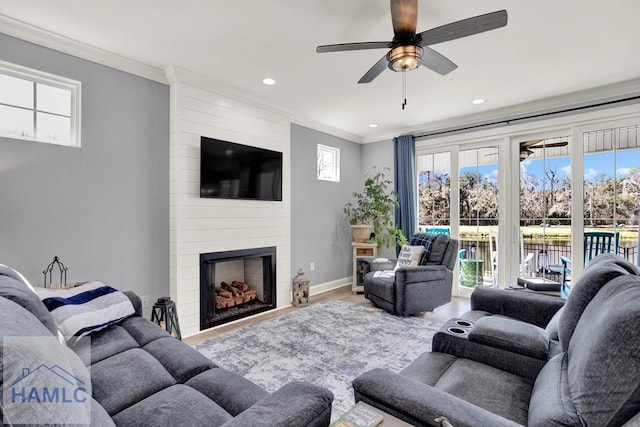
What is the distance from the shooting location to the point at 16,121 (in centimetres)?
247

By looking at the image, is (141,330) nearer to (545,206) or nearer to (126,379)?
(126,379)

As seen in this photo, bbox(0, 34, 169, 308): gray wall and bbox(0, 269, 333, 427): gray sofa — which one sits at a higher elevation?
bbox(0, 34, 169, 308): gray wall

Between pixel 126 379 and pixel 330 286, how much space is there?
386cm

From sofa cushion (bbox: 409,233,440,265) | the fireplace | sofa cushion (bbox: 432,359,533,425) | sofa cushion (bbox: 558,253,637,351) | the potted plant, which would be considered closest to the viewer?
sofa cushion (bbox: 432,359,533,425)

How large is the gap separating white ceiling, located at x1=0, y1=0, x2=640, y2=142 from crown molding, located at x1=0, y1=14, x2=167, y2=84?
3 centimetres

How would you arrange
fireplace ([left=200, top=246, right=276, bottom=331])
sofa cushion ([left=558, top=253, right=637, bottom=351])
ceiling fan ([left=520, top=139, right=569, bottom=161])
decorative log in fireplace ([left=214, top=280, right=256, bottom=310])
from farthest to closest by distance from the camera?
ceiling fan ([left=520, top=139, right=569, bottom=161]) < decorative log in fireplace ([left=214, top=280, right=256, bottom=310]) < fireplace ([left=200, top=246, right=276, bottom=331]) < sofa cushion ([left=558, top=253, right=637, bottom=351])

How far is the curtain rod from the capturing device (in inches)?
137

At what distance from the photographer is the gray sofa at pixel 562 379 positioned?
2.88 feet

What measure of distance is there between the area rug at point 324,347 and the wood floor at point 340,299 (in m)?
0.16

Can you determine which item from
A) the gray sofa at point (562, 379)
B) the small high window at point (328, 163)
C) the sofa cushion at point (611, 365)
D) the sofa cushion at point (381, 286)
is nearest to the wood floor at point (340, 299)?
the sofa cushion at point (381, 286)

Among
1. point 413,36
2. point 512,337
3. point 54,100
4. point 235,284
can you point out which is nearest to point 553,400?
point 512,337

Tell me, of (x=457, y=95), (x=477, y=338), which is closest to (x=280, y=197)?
(x=457, y=95)

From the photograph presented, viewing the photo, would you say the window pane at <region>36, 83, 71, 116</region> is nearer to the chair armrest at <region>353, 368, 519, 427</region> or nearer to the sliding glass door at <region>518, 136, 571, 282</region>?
the chair armrest at <region>353, 368, 519, 427</region>

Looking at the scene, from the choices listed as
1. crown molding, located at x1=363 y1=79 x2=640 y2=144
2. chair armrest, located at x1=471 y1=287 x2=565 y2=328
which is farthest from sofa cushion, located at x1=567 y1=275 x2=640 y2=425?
crown molding, located at x1=363 y1=79 x2=640 y2=144
